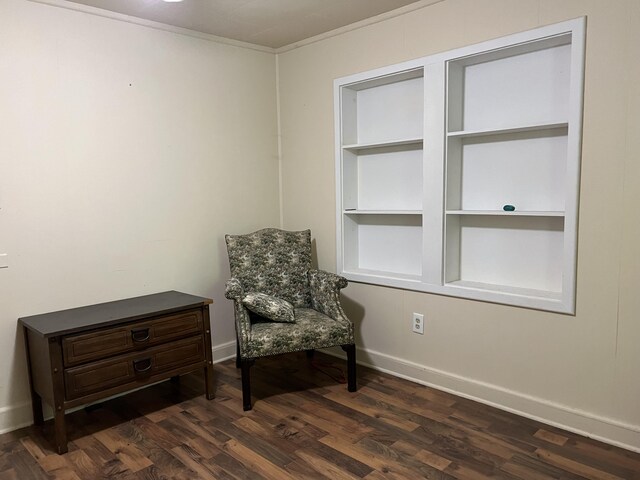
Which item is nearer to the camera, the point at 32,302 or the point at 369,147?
the point at 32,302

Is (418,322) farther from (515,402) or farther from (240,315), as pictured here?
(240,315)

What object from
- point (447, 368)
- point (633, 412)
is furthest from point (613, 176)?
point (447, 368)

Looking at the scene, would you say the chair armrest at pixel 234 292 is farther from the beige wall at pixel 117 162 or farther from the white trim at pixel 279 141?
the white trim at pixel 279 141

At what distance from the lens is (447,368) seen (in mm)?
2943

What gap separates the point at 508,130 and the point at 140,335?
2.25m

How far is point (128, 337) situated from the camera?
8.34 ft

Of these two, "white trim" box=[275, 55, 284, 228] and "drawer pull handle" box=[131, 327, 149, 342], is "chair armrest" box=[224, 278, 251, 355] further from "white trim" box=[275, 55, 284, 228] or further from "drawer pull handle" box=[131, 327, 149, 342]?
"white trim" box=[275, 55, 284, 228]

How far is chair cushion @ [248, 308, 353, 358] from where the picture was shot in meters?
2.72

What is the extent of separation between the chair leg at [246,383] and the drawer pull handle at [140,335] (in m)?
0.54

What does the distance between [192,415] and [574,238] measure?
2203mm

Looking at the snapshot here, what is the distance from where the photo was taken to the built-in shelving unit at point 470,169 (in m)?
2.49

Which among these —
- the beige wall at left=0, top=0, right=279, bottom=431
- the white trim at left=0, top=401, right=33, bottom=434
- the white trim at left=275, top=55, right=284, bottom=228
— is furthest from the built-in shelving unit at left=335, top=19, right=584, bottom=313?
the white trim at left=0, top=401, right=33, bottom=434

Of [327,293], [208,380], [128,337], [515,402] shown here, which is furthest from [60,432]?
[515,402]

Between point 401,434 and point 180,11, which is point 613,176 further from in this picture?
point 180,11
